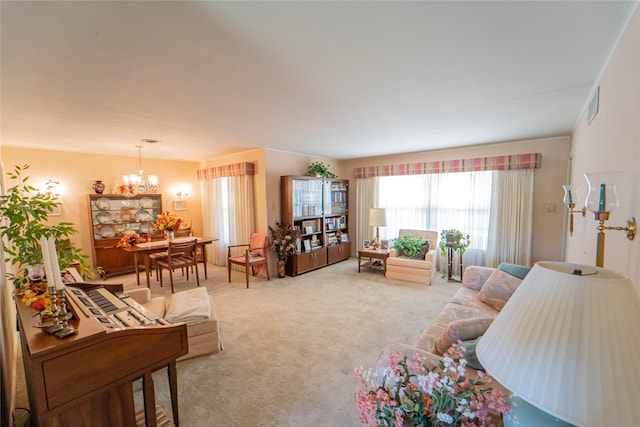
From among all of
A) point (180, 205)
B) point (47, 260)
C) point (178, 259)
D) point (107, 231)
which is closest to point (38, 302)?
point (47, 260)

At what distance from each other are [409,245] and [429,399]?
13.7 ft

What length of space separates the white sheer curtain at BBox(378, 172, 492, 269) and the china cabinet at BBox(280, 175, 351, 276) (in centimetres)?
98

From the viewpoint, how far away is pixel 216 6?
4.12ft

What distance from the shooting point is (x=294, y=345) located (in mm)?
2729

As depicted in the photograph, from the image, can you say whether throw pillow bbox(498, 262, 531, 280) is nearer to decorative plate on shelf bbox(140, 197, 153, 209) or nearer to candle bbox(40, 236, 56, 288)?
candle bbox(40, 236, 56, 288)

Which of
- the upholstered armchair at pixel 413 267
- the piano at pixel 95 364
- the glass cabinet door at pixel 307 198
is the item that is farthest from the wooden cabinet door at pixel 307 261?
the piano at pixel 95 364

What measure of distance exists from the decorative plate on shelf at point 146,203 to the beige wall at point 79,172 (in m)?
0.28

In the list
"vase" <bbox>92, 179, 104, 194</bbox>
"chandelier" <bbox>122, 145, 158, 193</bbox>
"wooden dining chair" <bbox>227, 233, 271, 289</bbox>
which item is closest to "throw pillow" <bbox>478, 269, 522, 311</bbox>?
"wooden dining chair" <bbox>227, 233, 271, 289</bbox>

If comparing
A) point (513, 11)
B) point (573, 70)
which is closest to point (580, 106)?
point (573, 70)

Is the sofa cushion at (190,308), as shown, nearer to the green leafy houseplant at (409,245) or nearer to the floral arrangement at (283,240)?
the floral arrangement at (283,240)

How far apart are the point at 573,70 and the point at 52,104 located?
4.32 meters

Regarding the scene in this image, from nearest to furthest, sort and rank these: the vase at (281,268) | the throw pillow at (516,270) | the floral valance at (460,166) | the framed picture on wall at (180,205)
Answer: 1. the throw pillow at (516,270)
2. the floral valance at (460,166)
3. the vase at (281,268)
4. the framed picture on wall at (180,205)

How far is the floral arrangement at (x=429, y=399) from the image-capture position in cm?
84

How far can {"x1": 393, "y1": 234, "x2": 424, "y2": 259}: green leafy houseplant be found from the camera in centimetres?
483
